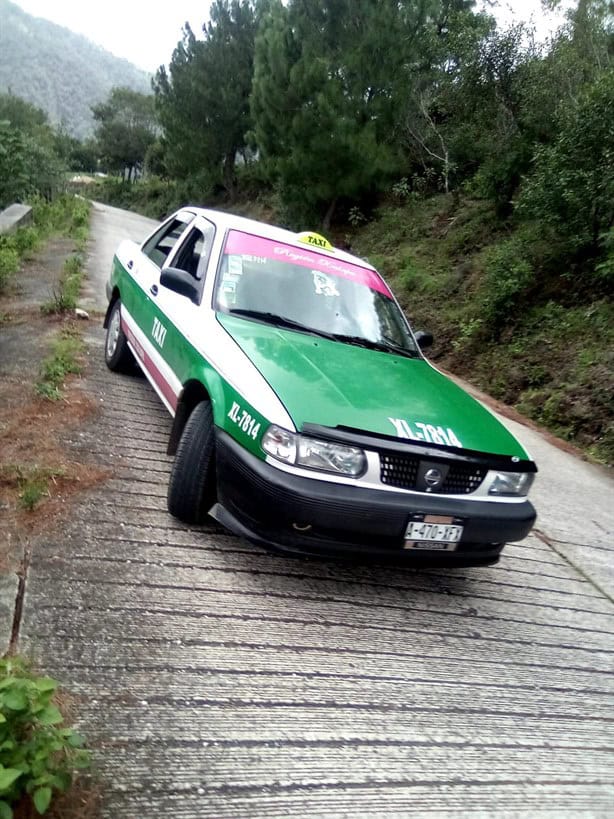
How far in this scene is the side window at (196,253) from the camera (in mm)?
4453

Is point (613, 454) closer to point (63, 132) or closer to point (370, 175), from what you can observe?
point (370, 175)

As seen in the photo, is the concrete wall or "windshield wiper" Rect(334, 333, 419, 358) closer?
"windshield wiper" Rect(334, 333, 419, 358)

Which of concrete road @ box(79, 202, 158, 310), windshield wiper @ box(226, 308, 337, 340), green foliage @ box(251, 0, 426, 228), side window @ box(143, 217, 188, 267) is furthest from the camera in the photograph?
green foliage @ box(251, 0, 426, 228)

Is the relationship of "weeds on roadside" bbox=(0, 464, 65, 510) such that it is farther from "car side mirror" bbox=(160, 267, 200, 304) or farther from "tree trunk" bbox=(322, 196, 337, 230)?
"tree trunk" bbox=(322, 196, 337, 230)

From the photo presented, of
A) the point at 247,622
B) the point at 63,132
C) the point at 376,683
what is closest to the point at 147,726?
the point at 247,622

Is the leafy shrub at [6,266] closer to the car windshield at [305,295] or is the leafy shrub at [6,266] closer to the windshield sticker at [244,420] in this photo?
the car windshield at [305,295]

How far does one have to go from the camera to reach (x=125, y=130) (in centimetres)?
6094

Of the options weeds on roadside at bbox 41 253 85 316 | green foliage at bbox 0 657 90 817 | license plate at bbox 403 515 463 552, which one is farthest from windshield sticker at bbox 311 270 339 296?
weeds on roadside at bbox 41 253 85 316

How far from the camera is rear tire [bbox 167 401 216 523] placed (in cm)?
347

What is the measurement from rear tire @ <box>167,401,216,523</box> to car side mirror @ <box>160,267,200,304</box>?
0.90 m

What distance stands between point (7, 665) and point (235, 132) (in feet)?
107

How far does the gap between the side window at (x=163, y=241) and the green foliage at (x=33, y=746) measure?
3898 millimetres

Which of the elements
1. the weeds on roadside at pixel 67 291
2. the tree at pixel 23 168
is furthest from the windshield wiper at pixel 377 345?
the tree at pixel 23 168

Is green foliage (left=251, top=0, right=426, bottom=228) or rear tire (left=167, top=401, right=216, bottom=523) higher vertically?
green foliage (left=251, top=0, right=426, bottom=228)
